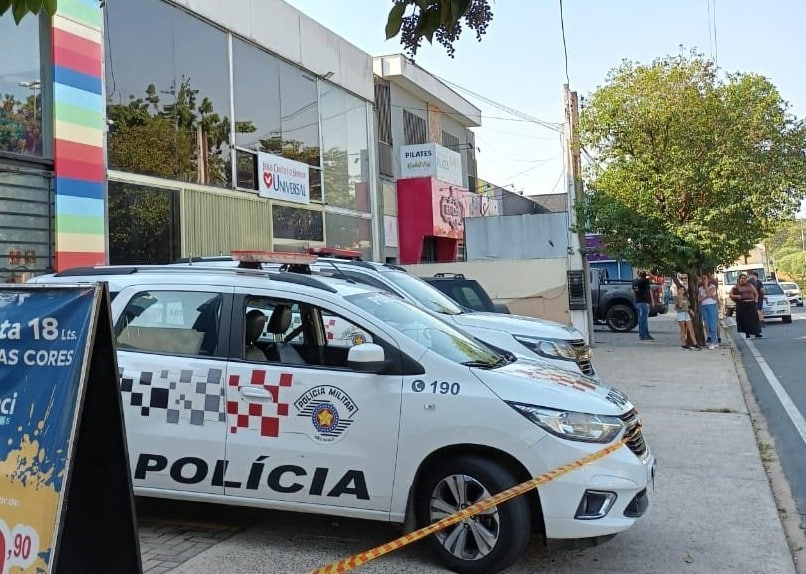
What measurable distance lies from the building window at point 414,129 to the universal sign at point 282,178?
8503mm

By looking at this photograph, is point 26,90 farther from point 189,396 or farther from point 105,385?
point 105,385

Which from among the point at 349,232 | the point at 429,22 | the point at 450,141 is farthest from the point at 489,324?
the point at 450,141

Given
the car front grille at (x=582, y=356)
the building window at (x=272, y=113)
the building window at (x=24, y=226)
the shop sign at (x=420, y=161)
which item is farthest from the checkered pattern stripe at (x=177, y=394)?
the shop sign at (x=420, y=161)

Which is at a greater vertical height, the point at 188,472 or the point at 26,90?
the point at 26,90

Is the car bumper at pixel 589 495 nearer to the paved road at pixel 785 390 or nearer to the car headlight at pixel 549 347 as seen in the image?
the paved road at pixel 785 390

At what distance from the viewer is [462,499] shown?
14.8ft

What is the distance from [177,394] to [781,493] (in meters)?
4.74

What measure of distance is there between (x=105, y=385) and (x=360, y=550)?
2.21m

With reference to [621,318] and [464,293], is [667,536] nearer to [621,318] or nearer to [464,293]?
[464,293]

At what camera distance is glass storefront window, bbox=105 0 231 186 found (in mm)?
12703

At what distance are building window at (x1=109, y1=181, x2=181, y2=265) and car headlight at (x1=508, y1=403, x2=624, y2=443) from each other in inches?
374

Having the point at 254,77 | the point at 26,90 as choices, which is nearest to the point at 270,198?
the point at 254,77

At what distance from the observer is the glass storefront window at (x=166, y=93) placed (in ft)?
41.7

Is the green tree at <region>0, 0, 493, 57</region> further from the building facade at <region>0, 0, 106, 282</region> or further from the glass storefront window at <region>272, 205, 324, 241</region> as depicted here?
the glass storefront window at <region>272, 205, 324, 241</region>
